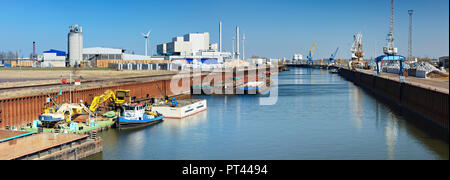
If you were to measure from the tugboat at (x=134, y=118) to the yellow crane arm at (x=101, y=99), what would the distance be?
12.5ft

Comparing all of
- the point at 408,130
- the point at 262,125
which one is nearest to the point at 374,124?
the point at 408,130

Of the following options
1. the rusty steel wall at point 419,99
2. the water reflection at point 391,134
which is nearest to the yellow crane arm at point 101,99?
the water reflection at point 391,134

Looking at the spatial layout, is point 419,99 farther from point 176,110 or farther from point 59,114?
point 59,114

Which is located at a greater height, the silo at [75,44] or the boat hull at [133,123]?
the silo at [75,44]

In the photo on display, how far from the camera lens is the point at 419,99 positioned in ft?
178

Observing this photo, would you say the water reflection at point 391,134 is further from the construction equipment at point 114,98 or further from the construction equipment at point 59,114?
the construction equipment at point 114,98

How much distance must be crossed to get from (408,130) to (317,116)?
503 inches

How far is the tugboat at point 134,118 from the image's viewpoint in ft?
140

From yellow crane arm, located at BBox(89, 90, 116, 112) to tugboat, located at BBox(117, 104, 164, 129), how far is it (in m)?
3.80

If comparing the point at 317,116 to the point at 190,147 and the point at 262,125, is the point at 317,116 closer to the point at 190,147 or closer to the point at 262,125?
the point at 262,125

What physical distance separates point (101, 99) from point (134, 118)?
23.7ft

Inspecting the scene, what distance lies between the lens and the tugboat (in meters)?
42.8

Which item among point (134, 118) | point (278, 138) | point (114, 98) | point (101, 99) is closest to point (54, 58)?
point (114, 98)
